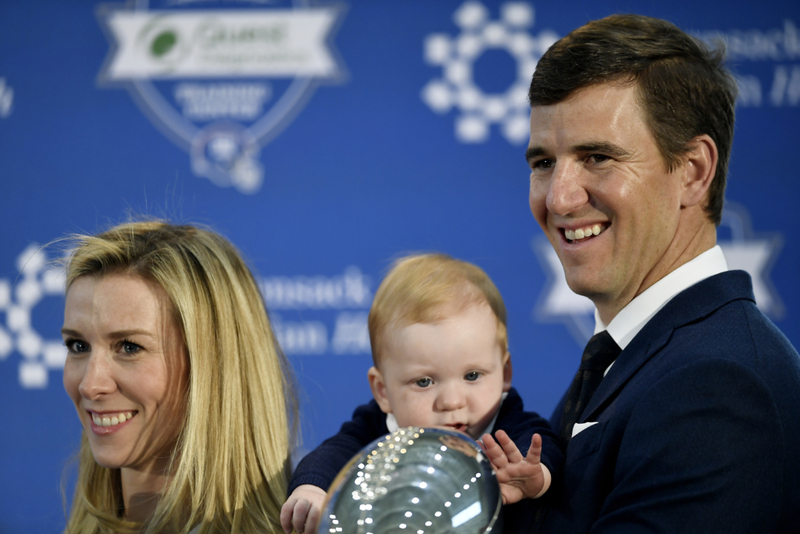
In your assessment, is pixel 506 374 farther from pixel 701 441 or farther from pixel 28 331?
pixel 28 331

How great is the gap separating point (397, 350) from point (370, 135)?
1.80 meters

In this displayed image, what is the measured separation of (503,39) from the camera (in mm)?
3357

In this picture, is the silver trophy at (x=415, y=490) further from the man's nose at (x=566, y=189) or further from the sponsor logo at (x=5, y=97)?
the sponsor logo at (x=5, y=97)

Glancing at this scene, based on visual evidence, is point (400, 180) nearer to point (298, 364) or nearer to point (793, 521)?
point (298, 364)

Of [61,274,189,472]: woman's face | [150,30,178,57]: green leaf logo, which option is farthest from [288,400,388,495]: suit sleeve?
[150,30,178,57]: green leaf logo

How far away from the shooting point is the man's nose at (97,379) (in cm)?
161

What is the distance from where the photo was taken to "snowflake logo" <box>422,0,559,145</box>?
3350mm

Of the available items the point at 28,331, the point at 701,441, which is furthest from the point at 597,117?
the point at 28,331

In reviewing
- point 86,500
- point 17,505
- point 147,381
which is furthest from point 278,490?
point 17,505

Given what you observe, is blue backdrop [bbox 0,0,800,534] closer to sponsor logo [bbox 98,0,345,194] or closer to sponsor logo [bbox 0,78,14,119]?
sponsor logo [bbox 98,0,345,194]

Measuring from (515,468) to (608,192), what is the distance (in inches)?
21.0

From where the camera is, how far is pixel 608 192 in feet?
4.61

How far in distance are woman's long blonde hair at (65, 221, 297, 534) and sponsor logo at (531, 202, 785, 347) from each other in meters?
1.78

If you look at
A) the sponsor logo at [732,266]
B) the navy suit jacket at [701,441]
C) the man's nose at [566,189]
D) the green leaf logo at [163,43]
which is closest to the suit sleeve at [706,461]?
the navy suit jacket at [701,441]
